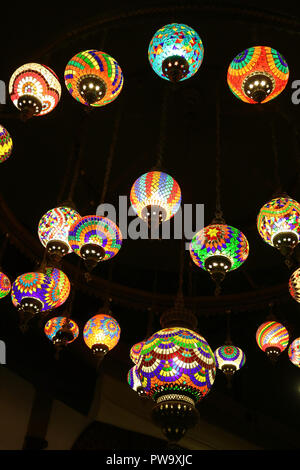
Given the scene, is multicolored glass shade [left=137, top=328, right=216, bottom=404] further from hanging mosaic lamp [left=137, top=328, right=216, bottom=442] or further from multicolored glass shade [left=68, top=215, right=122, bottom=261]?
multicolored glass shade [left=68, top=215, right=122, bottom=261]

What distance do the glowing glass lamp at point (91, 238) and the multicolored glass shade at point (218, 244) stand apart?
487 mm

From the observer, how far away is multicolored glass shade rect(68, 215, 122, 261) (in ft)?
8.33

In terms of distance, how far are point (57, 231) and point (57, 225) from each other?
0.12ft

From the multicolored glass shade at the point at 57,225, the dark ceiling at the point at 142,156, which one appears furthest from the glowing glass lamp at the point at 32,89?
the multicolored glass shade at the point at 57,225

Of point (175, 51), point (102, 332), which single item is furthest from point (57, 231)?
point (175, 51)

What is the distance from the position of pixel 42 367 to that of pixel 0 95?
276cm

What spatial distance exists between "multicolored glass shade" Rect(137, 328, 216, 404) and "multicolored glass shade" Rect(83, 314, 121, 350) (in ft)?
5.00

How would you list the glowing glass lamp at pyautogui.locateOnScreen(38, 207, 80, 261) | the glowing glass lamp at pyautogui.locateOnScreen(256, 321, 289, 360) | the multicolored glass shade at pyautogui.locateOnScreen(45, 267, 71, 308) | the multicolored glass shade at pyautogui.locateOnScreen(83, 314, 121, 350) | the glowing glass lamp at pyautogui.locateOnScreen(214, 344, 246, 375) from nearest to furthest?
the glowing glass lamp at pyautogui.locateOnScreen(38, 207, 80, 261)
the multicolored glass shade at pyautogui.locateOnScreen(45, 267, 71, 308)
the multicolored glass shade at pyautogui.locateOnScreen(83, 314, 121, 350)
the glowing glass lamp at pyautogui.locateOnScreen(256, 321, 289, 360)
the glowing glass lamp at pyautogui.locateOnScreen(214, 344, 246, 375)

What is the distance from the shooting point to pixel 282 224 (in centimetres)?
248

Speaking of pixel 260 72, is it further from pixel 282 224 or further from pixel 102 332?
pixel 102 332

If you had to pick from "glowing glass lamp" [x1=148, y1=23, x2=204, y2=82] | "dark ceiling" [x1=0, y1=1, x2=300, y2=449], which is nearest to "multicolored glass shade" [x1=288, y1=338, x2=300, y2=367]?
"dark ceiling" [x1=0, y1=1, x2=300, y2=449]

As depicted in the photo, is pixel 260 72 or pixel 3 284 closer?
pixel 260 72

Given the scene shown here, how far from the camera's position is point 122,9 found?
307cm

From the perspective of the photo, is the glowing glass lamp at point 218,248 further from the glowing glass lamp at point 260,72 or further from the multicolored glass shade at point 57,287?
the multicolored glass shade at point 57,287
